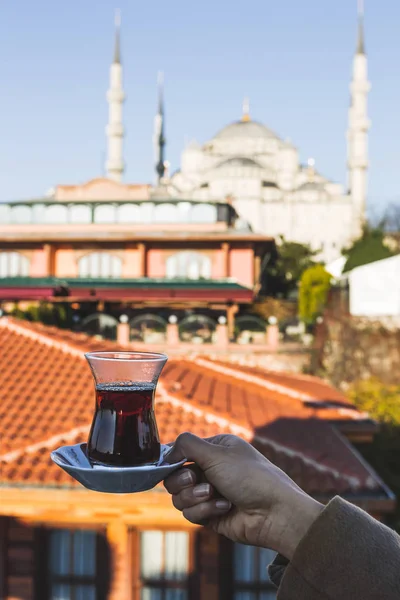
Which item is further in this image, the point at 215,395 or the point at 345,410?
the point at 345,410

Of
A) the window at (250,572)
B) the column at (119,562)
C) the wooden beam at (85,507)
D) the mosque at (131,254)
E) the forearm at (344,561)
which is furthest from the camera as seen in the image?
the mosque at (131,254)

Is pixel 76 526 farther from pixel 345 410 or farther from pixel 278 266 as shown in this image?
pixel 278 266

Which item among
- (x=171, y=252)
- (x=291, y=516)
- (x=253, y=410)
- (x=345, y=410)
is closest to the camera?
(x=291, y=516)

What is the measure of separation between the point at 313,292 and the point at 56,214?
39.1 feet

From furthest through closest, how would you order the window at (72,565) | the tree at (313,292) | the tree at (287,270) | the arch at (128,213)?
the tree at (287,270) → the arch at (128,213) → the tree at (313,292) → the window at (72,565)

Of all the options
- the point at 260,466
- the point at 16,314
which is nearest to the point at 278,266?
the point at 16,314

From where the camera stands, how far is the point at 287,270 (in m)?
39.8

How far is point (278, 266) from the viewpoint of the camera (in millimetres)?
39406

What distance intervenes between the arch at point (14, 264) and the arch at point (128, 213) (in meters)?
4.55

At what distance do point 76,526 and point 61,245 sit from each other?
75.3ft

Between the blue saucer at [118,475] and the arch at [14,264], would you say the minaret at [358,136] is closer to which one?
the arch at [14,264]

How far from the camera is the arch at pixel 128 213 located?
3009 centimetres

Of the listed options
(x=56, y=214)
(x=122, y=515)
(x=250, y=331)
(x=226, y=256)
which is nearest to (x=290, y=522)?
(x=122, y=515)

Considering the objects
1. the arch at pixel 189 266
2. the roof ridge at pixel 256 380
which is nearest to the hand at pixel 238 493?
the roof ridge at pixel 256 380
